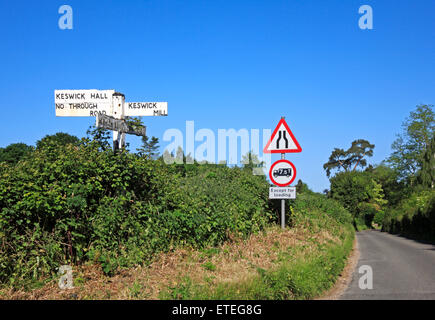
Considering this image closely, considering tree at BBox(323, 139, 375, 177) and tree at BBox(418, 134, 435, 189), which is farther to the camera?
tree at BBox(323, 139, 375, 177)

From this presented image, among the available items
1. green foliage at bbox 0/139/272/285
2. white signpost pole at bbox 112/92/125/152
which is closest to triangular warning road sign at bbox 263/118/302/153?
green foliage at bbox 0/139/272/285

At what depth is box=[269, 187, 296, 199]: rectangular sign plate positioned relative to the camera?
34.7 feet

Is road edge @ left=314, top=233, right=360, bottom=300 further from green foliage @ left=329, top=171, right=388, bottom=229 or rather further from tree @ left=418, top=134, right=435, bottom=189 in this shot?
green foliage @ left=329, top=171, right=388, bottom=229

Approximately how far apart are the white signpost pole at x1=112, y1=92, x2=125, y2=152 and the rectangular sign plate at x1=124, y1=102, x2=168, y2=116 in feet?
0.42

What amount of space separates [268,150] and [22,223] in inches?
260

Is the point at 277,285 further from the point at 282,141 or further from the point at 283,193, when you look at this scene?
the point at 282,141

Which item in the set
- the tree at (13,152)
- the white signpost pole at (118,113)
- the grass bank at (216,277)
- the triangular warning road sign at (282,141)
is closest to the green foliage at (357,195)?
the tree at (13,152)

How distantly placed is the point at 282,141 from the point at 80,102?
551 cm

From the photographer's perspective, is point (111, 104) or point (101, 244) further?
point (111, 104)

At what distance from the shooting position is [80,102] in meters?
7.72

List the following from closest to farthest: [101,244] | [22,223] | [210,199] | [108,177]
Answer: [22,223], [101,244], [108,177], [210,199]

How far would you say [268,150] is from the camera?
1055 cm

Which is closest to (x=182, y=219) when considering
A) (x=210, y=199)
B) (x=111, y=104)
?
(x=210, y=199)
